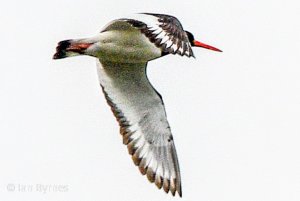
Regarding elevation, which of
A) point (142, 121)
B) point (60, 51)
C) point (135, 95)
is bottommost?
point (142, 121)

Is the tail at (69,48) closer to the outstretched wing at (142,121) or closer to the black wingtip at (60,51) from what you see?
the black wingtip at (60,51)

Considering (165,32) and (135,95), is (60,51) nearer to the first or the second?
(135,95)

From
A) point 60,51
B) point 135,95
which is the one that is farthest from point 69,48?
point 135,95

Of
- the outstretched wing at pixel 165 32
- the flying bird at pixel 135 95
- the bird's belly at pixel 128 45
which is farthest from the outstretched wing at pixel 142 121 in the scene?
the outstretched wing at pixel 165 32

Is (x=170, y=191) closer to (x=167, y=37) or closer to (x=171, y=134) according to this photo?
(x=171, y=134)

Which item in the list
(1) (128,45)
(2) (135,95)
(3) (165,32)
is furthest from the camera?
(2) (135,95)

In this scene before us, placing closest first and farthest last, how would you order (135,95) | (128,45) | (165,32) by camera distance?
(165,32), (128,45), (135,95)

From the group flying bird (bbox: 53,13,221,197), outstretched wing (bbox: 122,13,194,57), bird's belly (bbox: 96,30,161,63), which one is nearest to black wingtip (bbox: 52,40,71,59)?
flying bird (bbox: 53,13,221,197)

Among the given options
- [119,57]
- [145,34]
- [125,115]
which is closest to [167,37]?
[145,34]
